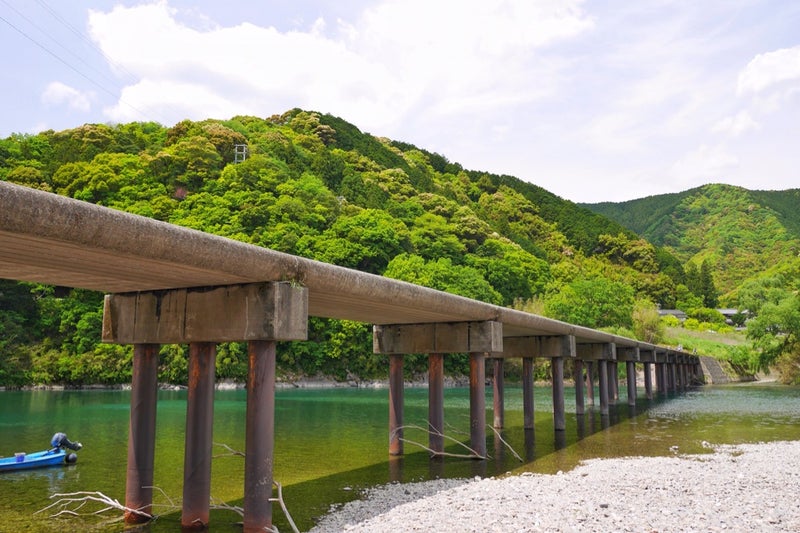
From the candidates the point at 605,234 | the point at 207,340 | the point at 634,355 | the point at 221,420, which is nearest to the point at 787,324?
the point at 634,355

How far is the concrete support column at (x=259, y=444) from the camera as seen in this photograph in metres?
8.87

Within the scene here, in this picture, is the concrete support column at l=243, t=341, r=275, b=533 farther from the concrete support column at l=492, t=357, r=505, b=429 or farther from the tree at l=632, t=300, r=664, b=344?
the tree at l=632, t=300, r=664, b=344

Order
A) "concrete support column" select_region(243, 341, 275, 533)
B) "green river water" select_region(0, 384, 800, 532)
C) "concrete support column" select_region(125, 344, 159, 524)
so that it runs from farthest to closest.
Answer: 1. "green river water" select_region(0, 384, 800, 532)
2. "concrete support column" select_region(125, 344, 159, 524)
3. "concrete support column" select_region(243, 341, 275, 533)

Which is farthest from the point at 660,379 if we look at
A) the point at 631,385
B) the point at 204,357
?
the point at 204,357

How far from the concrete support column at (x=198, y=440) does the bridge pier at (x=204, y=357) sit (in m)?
0.02

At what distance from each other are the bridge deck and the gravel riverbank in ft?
12.4

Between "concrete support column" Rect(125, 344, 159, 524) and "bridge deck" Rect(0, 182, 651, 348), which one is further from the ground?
"bridge deck" Rect(0, 182, 651, 348)

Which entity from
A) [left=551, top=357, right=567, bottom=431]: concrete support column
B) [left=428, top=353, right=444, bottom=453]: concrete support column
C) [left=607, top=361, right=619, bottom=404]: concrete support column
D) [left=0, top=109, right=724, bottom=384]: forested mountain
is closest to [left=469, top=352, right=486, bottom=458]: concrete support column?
[left=428, top=353, right=444, bottom=453]: concrete support column

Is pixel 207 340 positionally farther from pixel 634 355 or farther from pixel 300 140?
pixel 300 140

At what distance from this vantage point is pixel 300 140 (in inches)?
4906

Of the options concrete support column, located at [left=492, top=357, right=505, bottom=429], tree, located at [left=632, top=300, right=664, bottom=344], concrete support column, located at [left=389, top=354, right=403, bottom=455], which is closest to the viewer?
concrete support column, located at [left=389, top=354, right=403, bottom=455]

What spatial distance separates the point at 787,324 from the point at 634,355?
32776 mm

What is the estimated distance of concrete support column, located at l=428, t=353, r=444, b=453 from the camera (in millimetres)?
17344

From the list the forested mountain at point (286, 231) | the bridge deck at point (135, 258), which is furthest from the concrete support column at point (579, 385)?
the forested mountain at point (286, 231)
